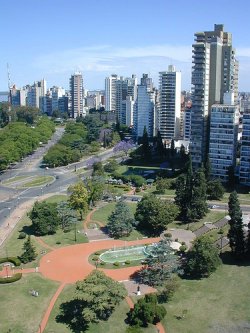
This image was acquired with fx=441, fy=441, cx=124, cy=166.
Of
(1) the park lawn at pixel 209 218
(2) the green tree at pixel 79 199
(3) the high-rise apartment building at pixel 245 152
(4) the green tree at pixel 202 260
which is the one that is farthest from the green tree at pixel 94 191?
(4) the green tree at pixel 202 260

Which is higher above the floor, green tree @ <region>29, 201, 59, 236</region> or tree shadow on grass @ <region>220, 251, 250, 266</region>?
green tree @ <region>29, 201, 59, 236</region>

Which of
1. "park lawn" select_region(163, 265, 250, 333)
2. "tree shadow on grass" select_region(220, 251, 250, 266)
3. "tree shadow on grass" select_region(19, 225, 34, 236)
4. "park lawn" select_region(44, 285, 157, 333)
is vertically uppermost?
"tree shadow on grass" select_region(19, 225, 34, 236)

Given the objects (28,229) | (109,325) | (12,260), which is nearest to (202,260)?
(109,325)

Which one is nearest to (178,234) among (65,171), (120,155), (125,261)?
(125,261)

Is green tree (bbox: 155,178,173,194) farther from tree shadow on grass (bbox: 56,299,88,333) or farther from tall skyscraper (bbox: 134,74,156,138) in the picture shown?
tall skyscraper (bbox: 134,74,156,138)

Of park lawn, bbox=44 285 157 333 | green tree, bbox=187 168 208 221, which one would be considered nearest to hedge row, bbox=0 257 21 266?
park lawn, bbox=44 285 157 333

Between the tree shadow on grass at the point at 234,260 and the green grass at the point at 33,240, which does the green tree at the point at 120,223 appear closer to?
the green grass at the point at 33,240

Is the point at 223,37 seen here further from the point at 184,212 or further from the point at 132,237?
the point at 132,237
